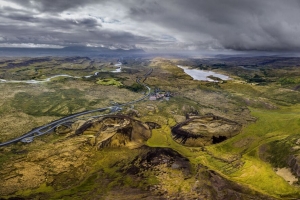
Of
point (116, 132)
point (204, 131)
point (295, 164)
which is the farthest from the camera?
point (204, 131)

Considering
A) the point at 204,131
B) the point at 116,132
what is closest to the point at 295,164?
the point at 204,131

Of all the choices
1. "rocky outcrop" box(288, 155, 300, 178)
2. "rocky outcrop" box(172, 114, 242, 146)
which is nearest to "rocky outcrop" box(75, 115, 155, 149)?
"rocky outcrop" box(172, 114, 242, 146)

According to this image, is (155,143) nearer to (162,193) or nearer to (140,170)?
(140,170)

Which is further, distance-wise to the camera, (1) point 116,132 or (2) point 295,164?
(1) point 116,132

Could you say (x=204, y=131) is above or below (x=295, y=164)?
above

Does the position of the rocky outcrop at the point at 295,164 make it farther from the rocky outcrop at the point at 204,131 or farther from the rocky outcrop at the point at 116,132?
the rocky outcrop at the point at 116,132

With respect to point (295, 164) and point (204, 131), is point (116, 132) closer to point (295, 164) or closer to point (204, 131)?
point (204, 131)

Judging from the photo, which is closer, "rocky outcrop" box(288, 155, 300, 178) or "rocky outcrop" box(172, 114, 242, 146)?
"rocky outcrop" box(288, 155, 300, 178)

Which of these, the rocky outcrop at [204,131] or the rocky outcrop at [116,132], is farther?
the rocky outcrop at [204,131]

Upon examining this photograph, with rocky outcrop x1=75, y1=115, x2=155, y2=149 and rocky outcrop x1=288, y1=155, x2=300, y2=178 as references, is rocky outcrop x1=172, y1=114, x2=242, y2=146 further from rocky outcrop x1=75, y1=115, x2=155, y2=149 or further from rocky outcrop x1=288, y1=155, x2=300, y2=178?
rocky outcrop x1=288, y1=155, x2=300, y2=178

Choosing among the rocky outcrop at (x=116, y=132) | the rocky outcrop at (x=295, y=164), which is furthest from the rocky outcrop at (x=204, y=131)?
the rocky outcrop at (x=295, y=164)

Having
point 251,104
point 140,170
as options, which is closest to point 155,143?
point 140,170
